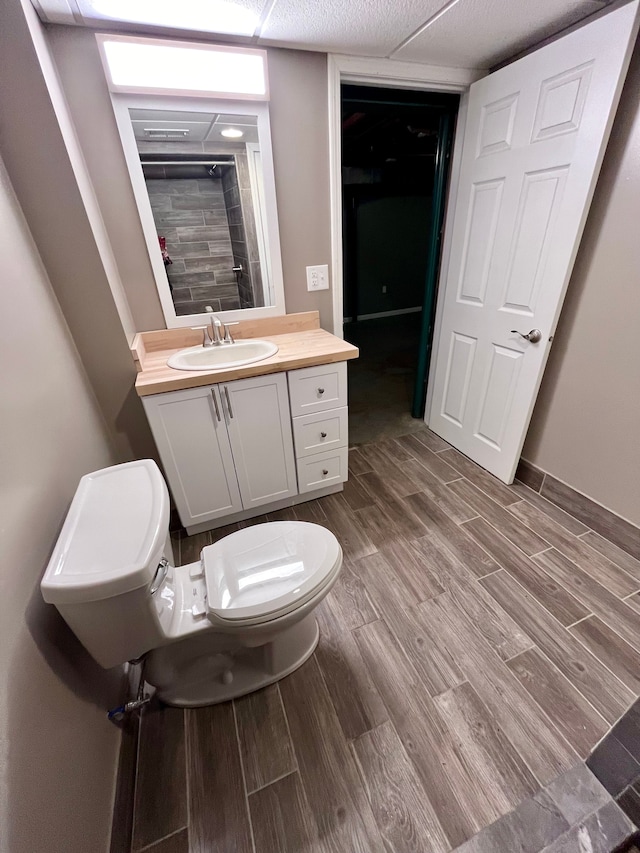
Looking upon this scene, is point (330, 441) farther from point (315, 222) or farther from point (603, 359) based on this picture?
point (603, 359)

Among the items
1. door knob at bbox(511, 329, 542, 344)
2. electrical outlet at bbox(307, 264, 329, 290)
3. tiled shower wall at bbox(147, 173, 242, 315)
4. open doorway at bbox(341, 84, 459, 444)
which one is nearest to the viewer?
tiled shower wall at bbox(147, 173, 242, 315)

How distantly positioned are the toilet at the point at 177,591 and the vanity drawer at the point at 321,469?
66 centimetres

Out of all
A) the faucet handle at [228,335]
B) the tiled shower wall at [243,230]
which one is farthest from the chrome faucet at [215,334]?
the tiled shower wall at [243,230]

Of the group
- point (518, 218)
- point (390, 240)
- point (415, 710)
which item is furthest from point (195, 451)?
point (390, 240)

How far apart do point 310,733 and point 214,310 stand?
1769 millimetres

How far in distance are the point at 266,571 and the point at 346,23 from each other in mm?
1977

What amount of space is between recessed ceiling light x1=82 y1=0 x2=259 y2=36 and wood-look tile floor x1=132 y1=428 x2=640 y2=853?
2.07m

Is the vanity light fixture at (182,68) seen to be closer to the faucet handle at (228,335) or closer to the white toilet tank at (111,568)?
the faucet handle at (228,335)

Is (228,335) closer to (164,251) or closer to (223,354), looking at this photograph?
(223,354)

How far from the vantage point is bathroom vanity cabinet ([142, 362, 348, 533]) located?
1516mm

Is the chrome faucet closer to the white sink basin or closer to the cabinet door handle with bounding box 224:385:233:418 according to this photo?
the white sink basin

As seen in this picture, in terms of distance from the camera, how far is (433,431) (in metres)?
2.62

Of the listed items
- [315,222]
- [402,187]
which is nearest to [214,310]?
[315,222]

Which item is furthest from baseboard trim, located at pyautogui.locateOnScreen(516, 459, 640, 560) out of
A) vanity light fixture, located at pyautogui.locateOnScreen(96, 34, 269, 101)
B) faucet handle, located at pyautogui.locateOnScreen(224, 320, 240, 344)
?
vanity light fixture, located at pyautogui.locateOnScreen(96, 34, 269, 101)
